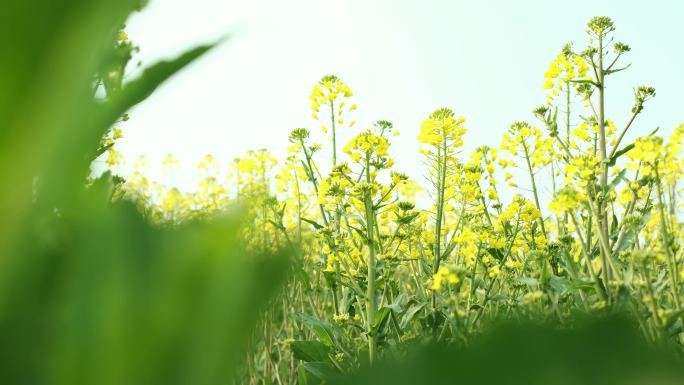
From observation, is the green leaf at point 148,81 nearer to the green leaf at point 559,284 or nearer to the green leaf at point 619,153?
the green leaf at point 559,284

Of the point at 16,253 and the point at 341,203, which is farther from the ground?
the point at 341,203

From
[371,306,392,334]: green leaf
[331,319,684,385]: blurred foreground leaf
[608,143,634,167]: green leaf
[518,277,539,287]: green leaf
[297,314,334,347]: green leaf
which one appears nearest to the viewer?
[331,319,684,385]: blurred foreground leaf

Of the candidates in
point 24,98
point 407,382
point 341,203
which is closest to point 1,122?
point 24,98

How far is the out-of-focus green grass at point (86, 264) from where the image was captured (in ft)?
0.56

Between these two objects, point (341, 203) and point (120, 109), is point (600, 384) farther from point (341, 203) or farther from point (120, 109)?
point (341, 203)

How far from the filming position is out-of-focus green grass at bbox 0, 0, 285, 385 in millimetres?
172

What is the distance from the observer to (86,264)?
0.18 metres

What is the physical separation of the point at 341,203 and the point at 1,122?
287cm

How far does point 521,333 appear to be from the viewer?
0.49 feet

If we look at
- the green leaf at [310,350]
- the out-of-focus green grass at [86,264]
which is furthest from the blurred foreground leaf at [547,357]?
the green leaf at [310,350]

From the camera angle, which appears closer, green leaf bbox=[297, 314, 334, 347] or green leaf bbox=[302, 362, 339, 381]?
green leaf bbox=[302, 362, 339, 381]

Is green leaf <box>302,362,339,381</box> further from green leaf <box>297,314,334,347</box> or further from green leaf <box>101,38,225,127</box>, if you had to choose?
green leaf <box>101,38,225,127</box>

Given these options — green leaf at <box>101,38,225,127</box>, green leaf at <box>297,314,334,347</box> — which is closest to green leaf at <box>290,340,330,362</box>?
green leaf at <box>297,314,334,347</box>

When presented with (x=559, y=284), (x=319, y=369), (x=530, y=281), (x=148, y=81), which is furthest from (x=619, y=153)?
(x=148, y=81)
